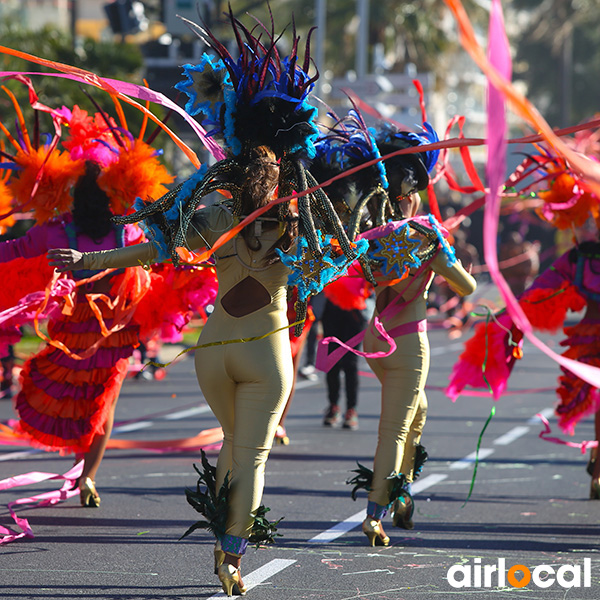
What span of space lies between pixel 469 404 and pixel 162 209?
7938 mm

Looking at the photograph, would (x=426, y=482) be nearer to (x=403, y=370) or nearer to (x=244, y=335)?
(x=403, y=370)

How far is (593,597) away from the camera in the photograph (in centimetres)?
459

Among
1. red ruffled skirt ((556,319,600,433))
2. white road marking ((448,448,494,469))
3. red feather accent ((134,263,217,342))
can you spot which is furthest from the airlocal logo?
white road marking ((448,448,494,469))

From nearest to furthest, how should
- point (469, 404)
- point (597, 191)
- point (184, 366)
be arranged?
point (597, 191), point (469, 404), point (184, 366)

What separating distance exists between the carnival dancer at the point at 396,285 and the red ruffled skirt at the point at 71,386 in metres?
1.29

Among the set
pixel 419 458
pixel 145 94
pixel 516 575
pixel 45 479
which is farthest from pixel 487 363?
pixel 145 94

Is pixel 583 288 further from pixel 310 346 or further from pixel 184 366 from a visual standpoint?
pixel 184 366

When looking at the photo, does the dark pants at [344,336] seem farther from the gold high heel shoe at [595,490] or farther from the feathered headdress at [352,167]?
the feathered headdress at [352,167]

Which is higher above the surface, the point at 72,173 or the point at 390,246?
the point at 72,173

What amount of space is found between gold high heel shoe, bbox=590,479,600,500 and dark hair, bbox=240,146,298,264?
3.24m

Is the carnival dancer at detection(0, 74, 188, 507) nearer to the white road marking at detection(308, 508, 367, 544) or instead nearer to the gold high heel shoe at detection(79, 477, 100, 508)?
the gold high heel shoe at detection(79, 477, 100, 508)

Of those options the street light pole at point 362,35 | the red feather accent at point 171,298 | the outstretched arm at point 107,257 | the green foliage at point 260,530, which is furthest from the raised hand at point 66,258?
the street light pole at point 362,35

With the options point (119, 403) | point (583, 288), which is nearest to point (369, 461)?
point (583, 288)

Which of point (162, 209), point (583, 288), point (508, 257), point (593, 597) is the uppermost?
point (508, 257)
